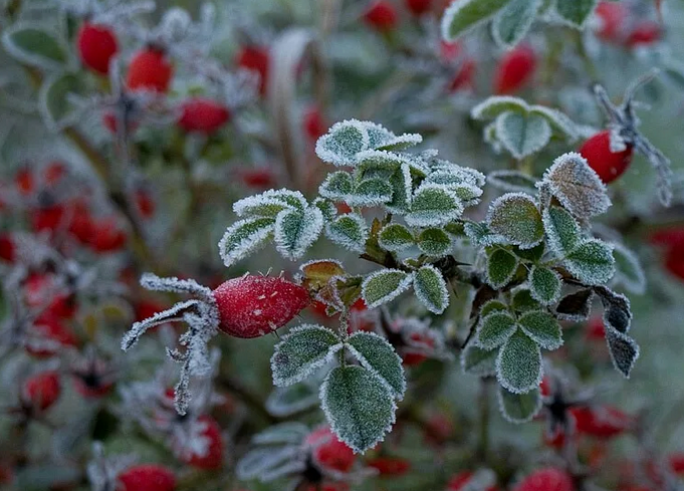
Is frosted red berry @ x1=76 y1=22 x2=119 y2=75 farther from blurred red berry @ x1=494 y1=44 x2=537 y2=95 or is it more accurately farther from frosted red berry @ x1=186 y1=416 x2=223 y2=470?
blurred red berry @ x1=494 y1=44 x2=537 y2=95

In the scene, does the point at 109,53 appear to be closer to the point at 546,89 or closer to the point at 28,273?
the point at 28,273

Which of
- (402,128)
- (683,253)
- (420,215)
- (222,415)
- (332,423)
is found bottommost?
(222,415)

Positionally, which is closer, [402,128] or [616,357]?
[616,357]

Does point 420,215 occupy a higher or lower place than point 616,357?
higher

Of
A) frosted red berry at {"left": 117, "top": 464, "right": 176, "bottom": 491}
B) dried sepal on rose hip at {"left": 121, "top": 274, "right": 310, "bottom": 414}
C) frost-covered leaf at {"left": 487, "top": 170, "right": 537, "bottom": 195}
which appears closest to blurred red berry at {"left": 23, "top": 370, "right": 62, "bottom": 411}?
frosted red berry at {"left": 117, "top": 464, "right": 176, "bottom": 491}

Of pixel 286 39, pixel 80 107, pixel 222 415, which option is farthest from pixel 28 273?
pixel 286 39

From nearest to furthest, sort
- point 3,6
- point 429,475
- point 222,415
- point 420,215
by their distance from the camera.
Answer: point 420,215, point 429,475, point 3,6, point 222,415
